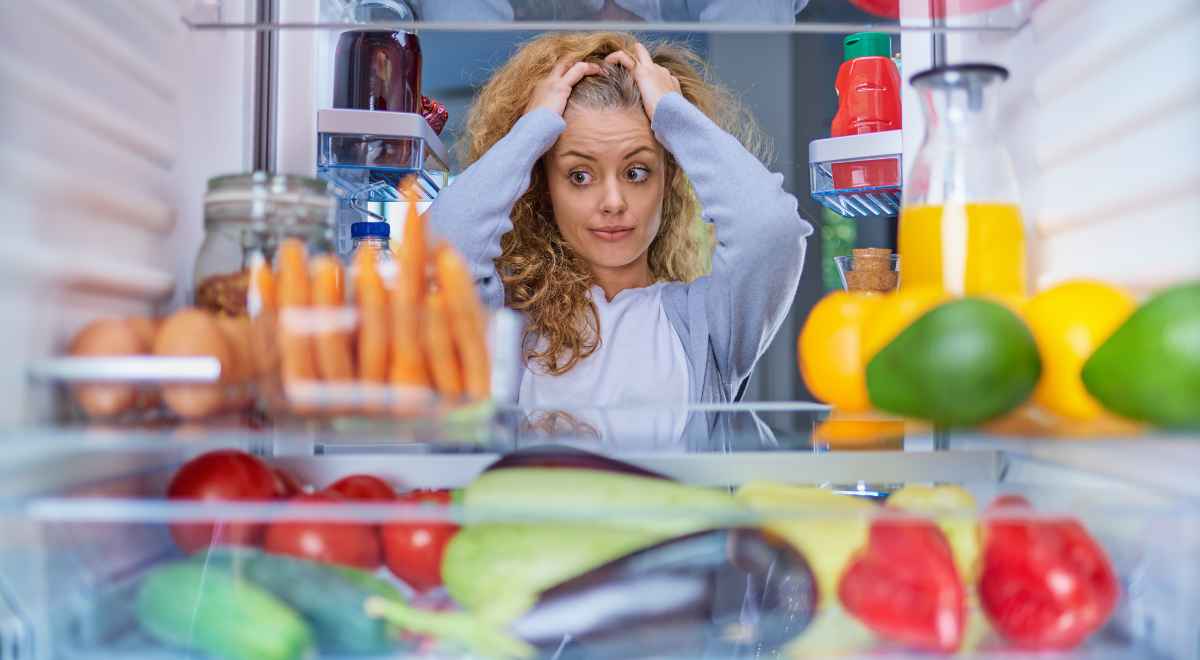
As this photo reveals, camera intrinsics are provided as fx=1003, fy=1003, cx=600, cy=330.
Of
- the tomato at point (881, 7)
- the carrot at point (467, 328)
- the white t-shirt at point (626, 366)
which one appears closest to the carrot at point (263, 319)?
the carrot at point (467, 328)

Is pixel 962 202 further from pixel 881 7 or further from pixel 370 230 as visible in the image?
pixel 370 230

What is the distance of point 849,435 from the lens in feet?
2.45

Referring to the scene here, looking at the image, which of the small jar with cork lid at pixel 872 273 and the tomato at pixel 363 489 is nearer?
the tomato at pixel 363 489

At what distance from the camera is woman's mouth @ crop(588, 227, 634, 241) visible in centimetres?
173

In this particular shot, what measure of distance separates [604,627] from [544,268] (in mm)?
1242

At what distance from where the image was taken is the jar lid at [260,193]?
2.38 feet

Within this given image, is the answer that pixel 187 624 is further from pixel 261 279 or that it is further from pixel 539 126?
pixel 539 126

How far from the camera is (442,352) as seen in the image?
59 centimetres

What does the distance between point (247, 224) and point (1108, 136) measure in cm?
65

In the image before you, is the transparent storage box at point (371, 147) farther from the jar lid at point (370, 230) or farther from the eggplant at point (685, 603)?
the eggplant at point (685, 603)

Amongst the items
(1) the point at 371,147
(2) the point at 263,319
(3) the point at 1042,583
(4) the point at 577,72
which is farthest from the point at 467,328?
(4) the point at 577,72

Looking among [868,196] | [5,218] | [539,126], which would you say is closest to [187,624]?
[5,218]

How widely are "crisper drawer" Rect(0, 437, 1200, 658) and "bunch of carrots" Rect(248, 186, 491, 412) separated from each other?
0.23 feet

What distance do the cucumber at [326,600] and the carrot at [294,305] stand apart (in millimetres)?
109
